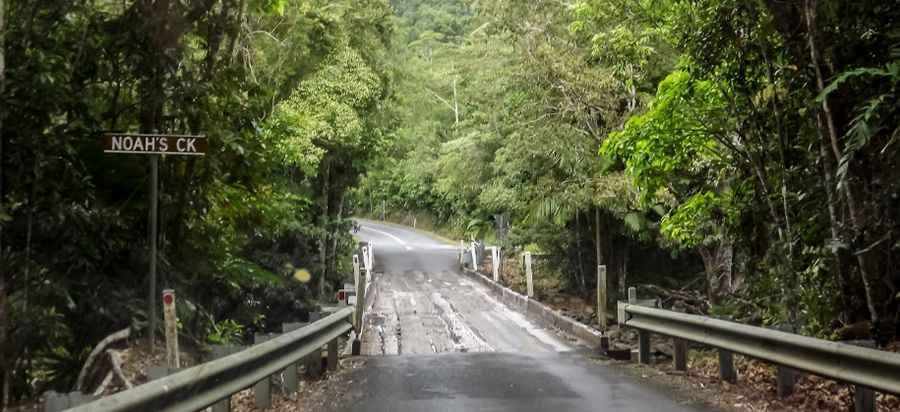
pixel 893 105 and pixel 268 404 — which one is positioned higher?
pixel 893 105

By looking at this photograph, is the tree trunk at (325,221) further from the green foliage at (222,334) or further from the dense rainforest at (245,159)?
the green foliage at (222,334)

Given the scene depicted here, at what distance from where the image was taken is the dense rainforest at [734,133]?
8.21 m

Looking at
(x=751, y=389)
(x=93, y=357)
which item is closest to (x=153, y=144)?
(x=93, y=357)

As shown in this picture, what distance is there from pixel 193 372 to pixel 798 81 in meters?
6.61

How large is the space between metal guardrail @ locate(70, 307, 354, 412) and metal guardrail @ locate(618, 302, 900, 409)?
3.86m

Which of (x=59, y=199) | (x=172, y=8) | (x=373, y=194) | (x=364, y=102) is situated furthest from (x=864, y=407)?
(x=373, y=194)

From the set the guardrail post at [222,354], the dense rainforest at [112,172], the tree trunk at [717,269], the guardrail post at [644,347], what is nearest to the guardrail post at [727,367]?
the guardrail post at [644,347]

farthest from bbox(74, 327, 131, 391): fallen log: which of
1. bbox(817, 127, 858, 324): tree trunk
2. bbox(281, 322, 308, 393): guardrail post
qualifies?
bbox(817, 127, 858, 324): tree trunk

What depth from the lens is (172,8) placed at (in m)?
10.4

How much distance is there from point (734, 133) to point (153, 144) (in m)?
7.36

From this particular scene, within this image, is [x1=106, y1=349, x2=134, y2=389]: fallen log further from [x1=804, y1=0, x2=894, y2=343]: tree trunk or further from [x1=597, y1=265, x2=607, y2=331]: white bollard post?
[x1=597, y1=265, x2=607, y2=331]: white bollard post

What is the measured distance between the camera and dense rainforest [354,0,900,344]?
8.21 metres

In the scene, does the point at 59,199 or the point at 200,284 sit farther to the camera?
the point at 200,284

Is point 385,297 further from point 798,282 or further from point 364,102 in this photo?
point 798,282
